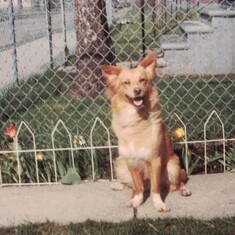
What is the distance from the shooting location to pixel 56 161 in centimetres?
415

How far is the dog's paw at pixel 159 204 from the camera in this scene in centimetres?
346

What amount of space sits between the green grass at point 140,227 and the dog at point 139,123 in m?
0.21

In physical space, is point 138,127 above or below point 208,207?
above

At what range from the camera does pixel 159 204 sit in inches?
137

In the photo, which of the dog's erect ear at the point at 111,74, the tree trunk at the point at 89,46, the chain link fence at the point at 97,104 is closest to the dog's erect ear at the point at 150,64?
the dog's erect ear at the point at 111,74

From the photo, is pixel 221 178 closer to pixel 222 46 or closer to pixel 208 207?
pixel 208 207

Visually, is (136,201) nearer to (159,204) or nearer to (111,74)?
(159,204)

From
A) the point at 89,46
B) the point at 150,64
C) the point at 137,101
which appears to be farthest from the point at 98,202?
the point at 89,46

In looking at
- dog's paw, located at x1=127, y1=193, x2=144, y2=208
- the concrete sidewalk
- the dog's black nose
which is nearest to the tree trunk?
the concrete sidewalk

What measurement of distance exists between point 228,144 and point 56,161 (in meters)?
1.62

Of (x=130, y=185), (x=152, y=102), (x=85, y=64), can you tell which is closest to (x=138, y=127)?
(x=152, y=102)

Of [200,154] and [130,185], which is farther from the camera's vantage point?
[200,154]

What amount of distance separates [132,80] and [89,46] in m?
3.11

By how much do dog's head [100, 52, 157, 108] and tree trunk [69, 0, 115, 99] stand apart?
2523 millimetres
